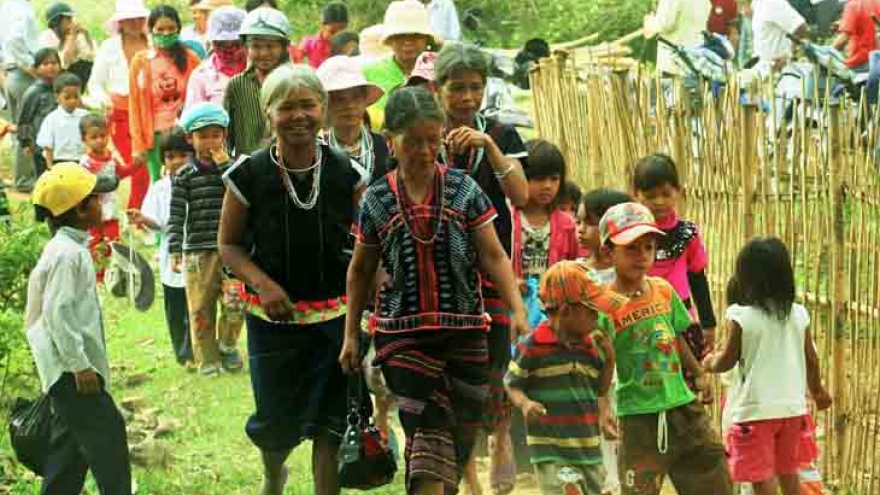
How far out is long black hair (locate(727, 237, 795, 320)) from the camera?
6.52 metres

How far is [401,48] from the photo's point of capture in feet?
30.2

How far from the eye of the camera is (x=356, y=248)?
610 centimetres

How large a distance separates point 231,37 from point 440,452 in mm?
5609

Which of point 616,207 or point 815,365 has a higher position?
point 616,207

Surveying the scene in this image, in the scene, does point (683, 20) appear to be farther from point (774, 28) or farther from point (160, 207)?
point (160, 207)

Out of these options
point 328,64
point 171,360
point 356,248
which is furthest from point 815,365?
point 171,360

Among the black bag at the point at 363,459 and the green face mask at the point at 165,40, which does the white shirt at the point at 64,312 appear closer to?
the black bag at the point at 363,459

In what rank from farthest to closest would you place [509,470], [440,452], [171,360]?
[171,360] → [509,470] → [440,452]

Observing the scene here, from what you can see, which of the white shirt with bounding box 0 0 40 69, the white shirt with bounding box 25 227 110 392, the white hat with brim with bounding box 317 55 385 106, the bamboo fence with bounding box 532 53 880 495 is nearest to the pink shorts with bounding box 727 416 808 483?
the bamboo fence with bounding box 532 53 880 495

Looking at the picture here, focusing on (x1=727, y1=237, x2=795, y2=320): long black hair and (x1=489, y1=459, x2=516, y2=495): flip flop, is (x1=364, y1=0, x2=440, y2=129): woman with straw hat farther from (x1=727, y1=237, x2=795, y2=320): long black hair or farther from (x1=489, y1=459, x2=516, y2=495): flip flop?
(x1=727, y1=237, x2=795, y2=320): long black hair

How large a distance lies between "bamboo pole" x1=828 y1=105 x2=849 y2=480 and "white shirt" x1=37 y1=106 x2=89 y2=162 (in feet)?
26.0

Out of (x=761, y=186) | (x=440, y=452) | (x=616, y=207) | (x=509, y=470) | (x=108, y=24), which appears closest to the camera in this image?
(x=440, y=452)

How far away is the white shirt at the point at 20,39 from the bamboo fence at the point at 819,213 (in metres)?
9.74

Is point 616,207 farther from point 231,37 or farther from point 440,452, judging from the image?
point 231,37
